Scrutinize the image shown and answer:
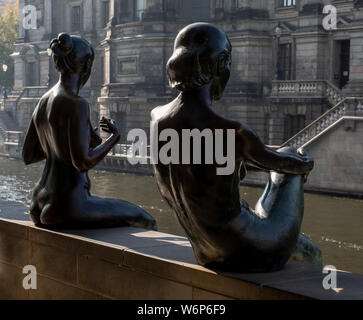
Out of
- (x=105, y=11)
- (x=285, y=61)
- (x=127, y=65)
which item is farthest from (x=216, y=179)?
(x=105, y=11)

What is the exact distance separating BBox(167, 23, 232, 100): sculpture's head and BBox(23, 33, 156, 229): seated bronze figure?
1563 millimetres

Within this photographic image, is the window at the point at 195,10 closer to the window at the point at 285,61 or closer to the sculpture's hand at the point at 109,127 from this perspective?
the window at the point at 285,61

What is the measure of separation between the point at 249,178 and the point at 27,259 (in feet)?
76.7

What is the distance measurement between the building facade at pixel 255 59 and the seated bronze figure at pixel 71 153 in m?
25.3

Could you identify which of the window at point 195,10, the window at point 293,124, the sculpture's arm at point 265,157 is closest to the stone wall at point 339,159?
the window at point 293,124

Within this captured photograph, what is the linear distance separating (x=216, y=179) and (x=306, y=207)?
18546mm

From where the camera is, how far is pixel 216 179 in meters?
4.40

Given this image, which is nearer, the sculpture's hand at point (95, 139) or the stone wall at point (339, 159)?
the sculpture's hand at point (95, 139)

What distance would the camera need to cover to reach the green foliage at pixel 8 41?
61.5 m

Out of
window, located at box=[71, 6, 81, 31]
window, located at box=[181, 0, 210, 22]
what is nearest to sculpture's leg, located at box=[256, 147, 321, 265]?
window, located at box=[181, 0, 210, 22]

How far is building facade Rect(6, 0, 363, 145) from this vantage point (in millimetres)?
31766

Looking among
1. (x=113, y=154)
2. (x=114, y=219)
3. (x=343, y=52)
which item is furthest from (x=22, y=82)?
(x=114, y=219)

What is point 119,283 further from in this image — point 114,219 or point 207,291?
point 114,219

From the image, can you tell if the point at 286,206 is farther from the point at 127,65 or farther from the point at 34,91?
→ the point at 34,91
